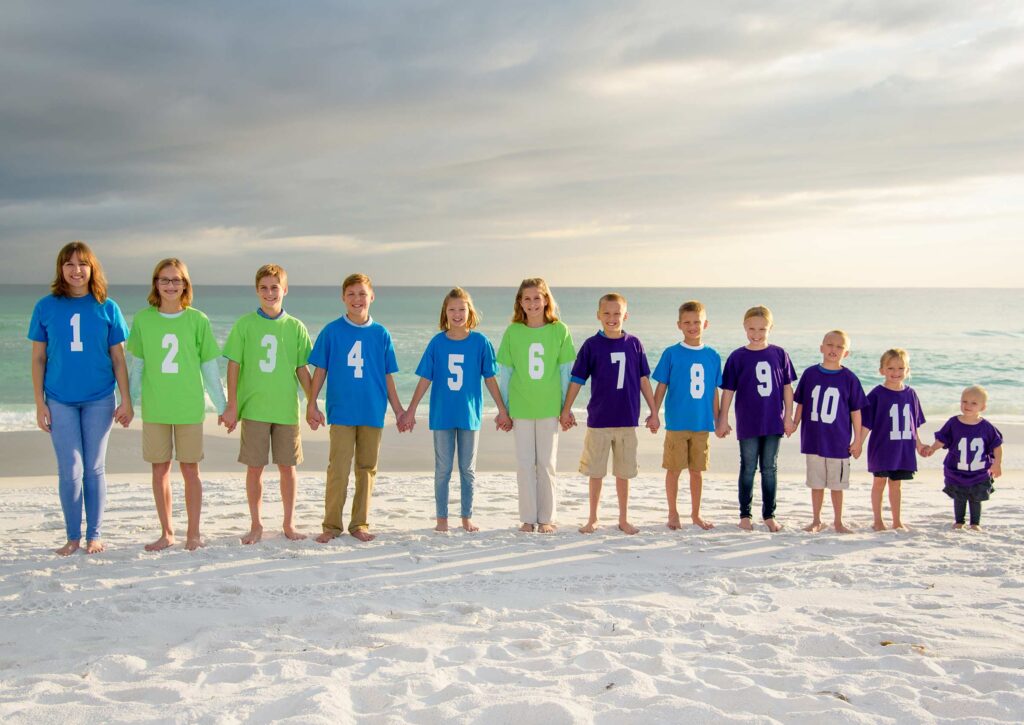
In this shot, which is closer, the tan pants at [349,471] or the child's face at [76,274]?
the child's face at [76,274]

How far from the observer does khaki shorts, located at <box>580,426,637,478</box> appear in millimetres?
6043

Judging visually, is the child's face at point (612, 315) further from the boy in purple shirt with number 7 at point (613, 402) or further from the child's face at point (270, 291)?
the child's face at point (270, 291)

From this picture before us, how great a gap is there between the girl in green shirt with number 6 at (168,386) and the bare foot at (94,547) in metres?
0.28

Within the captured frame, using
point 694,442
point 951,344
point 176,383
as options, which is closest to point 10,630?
point 176,383

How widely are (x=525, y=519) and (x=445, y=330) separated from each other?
1583 millimetres

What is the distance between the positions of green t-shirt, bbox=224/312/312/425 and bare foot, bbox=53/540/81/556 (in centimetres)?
135

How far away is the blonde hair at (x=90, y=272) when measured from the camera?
203 inches

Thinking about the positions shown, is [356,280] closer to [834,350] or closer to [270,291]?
[270,291]

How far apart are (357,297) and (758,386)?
10.2 feet

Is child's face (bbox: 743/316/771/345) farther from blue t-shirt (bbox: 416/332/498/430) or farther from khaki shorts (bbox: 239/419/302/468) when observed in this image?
khaki shorts (bbox: 239/419/302/468)

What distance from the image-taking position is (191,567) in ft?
16.1

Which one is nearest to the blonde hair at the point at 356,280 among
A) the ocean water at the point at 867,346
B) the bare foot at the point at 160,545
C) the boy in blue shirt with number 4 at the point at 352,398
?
the boy in blue shirt with number 4 at the point at 352,398

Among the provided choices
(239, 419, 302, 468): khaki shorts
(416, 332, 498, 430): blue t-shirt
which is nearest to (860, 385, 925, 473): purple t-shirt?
(416, 332, 498, 430): blue t-shirt

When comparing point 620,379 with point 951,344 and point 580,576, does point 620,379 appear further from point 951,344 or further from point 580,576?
point 951,344
